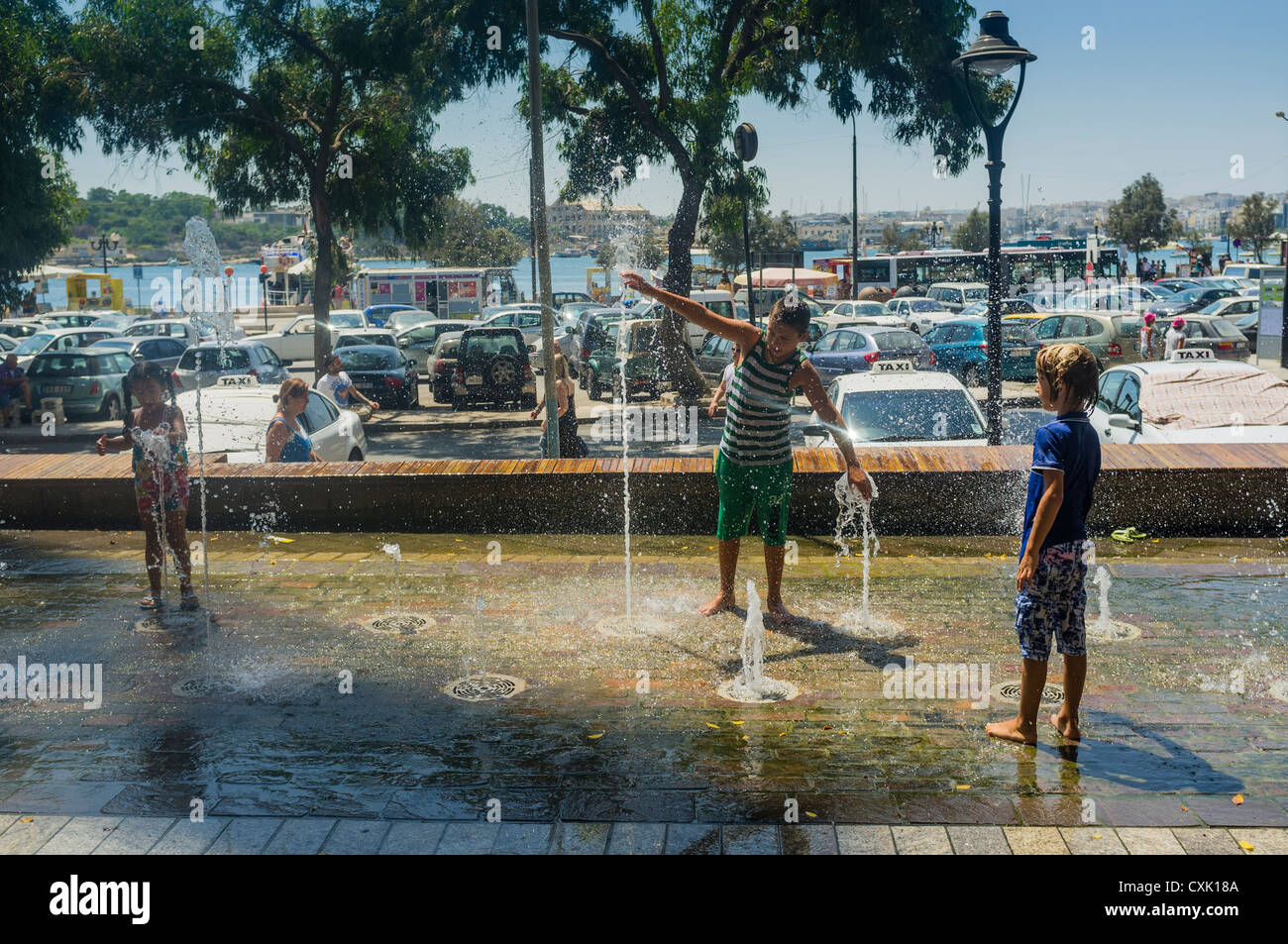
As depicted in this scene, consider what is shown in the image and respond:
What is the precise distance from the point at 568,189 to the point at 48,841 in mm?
20766

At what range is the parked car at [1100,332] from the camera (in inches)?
976

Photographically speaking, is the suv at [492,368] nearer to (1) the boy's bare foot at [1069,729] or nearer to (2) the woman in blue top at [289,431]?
(2) the woman in blue top at [289,431]

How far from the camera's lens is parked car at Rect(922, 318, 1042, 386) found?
2512 cm

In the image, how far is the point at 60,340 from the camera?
3103cm

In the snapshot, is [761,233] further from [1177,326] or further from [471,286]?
[1177,326]

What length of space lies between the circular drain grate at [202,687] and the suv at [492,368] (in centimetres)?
1726

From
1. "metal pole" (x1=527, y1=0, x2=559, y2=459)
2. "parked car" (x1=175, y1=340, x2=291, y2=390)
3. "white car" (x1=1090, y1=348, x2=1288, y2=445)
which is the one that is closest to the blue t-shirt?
"white car" (x1=1090, y1=348, x2=1288, y2=445)

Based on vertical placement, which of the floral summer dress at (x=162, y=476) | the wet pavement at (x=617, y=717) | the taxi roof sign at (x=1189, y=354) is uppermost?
the taxi roof sign at (x=1189, y=354)

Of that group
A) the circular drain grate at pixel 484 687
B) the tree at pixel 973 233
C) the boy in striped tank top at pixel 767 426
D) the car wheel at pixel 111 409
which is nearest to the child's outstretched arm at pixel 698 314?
the boy in striped tank top at pixel 767 426

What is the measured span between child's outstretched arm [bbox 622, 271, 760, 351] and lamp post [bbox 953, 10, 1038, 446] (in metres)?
4.20

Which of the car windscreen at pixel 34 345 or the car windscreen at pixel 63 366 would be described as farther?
the car windscreen at pixel 34 345

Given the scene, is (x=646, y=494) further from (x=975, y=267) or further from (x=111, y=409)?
(x=975, y=267)

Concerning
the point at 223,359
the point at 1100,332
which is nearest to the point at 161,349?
the point at 223,359

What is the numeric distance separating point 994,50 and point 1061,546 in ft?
21.7
